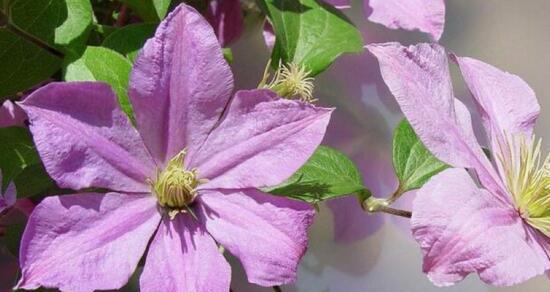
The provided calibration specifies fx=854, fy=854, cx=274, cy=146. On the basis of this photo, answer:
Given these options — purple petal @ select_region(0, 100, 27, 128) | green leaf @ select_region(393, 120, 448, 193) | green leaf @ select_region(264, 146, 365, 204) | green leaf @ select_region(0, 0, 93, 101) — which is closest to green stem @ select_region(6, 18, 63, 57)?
green leaf @ select_region(0, 0, 93, 101)

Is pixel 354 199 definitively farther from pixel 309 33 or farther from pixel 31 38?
pixel 31 38

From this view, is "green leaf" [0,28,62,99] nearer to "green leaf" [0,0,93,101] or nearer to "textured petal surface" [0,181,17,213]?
"green leaf" [0,0,93,101]

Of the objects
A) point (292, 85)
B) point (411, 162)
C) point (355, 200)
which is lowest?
point (355, 200)

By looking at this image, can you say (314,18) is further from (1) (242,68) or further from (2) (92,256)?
(2) (92,256)

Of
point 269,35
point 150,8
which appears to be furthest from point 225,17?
point 150,8

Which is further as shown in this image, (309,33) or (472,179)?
(309,33)

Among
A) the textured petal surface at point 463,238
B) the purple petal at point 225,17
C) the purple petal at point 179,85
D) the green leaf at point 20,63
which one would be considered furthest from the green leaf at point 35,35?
the textured petal surface at point 463,238
